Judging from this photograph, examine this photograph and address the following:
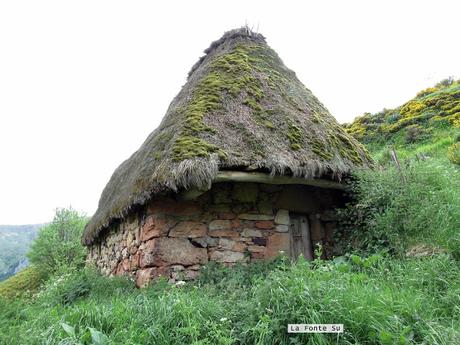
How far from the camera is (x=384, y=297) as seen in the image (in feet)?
9.65

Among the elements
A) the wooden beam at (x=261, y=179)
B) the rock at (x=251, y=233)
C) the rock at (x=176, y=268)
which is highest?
the wooden beam at (x=261, y=179)

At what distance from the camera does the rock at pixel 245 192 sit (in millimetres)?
5492

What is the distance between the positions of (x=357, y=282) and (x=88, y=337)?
2222 mm

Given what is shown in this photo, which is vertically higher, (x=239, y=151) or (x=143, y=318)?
(x=239, y=151)

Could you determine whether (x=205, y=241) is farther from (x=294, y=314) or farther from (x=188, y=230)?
(x=294, y=314)

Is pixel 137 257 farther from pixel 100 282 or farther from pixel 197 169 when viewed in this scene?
pixel 197 169

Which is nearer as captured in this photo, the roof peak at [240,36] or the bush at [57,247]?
the roof peak at [240,36]

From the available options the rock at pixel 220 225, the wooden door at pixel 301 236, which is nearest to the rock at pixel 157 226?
the rock at pixel 220 225

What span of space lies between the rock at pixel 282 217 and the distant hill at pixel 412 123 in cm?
841

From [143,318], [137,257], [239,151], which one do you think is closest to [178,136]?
[239,151]

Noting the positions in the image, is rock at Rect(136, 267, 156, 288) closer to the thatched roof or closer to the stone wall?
the stone wall

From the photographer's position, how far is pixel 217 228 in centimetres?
533

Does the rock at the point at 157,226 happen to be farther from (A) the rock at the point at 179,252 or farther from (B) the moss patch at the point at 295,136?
(B) the moss patch at the point at 295,136

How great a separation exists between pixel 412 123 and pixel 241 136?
11.5 meters
